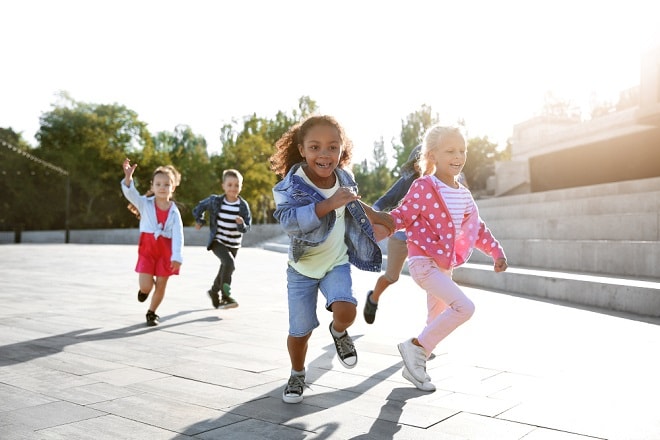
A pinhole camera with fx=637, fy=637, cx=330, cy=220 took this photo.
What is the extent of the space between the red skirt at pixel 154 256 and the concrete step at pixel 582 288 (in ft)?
16.8

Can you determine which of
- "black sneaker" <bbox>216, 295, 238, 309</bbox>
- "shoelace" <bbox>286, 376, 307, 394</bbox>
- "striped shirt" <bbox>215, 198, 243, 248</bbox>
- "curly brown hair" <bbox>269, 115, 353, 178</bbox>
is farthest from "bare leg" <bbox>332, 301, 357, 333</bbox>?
"striped shirt" <bbox>215, 198, 243, 248</bbox>

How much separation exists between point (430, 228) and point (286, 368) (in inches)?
58.1

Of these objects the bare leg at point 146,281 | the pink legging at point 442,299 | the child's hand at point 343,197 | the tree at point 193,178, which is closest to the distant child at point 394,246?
the pink legging at point 442,299

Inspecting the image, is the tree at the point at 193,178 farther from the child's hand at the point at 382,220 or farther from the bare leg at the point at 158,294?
the child's hand at the point at 382,220

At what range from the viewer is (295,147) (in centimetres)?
413

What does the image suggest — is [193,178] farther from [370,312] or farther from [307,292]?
[307,292]

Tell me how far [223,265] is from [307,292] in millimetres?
4635

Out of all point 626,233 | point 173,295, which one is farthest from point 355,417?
point 626,233

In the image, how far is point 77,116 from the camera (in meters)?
58.8

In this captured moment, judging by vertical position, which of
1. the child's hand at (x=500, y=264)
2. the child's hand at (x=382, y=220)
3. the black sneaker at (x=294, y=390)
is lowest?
the black sneaker at (x=294, y=390)

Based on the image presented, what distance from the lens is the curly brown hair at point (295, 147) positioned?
12.9 ft

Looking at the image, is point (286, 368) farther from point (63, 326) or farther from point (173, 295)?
point (173, 295)

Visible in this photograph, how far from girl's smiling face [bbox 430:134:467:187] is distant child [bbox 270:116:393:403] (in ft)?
2.59

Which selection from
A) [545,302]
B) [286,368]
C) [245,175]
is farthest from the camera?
[245,175]
